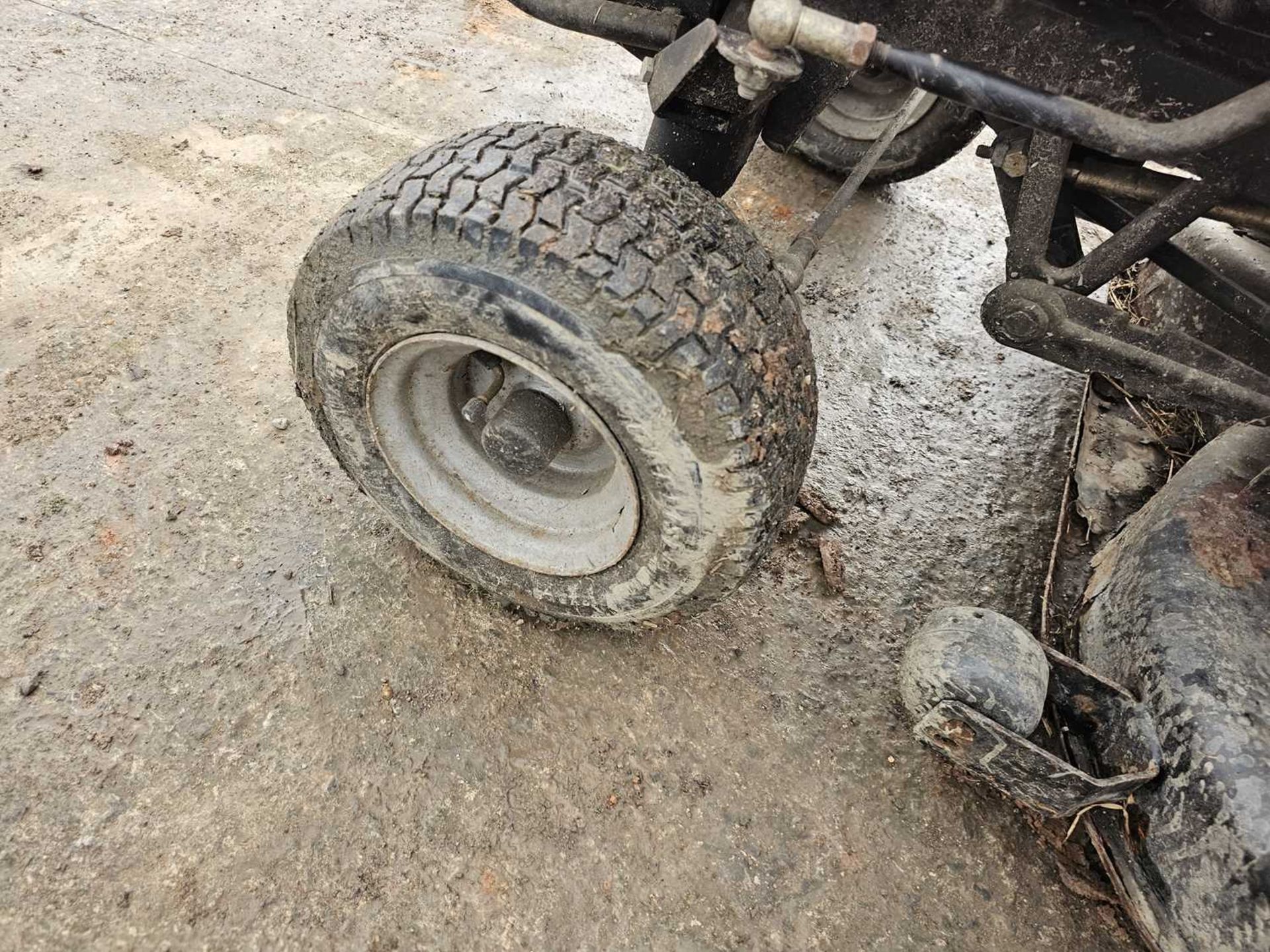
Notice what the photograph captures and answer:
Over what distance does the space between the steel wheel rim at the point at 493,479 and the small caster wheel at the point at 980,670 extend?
2.51 ft

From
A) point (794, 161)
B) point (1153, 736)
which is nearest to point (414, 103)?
point (794, 161)

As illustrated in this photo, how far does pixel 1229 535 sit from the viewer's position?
1911mm

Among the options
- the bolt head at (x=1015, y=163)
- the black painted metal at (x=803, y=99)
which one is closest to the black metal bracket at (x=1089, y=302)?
the bolt head at (x=1015, y=163)

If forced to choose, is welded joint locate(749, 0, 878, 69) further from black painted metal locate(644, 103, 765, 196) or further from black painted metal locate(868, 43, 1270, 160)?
black painted metal locate(644, 103, 765, 196)

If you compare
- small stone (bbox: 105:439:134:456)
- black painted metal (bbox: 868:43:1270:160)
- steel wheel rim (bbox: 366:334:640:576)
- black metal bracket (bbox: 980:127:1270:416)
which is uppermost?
black painted metal (bbox: 868:43:1270:160)

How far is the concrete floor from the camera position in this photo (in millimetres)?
1758

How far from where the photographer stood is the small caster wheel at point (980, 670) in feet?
5.67

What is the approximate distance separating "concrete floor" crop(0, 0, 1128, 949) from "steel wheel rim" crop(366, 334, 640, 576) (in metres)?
0.30

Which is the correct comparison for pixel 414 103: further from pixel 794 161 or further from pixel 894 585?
pixel 894 585

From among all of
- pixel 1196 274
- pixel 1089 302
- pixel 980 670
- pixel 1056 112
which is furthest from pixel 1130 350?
pixel 980 670

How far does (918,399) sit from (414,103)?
2.77 m

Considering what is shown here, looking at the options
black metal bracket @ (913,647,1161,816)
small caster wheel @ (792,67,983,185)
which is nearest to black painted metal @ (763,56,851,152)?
small caster wheel @ (792,67,983,185)

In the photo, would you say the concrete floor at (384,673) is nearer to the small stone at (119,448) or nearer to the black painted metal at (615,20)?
the small stone at (119,448)

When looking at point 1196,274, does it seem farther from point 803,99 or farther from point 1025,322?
point 803,99
